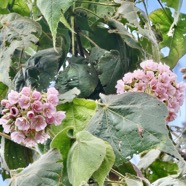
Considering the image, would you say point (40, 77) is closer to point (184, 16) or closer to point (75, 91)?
point (75, 91)

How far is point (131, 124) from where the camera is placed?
2.40ft

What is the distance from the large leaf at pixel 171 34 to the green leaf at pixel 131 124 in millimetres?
322

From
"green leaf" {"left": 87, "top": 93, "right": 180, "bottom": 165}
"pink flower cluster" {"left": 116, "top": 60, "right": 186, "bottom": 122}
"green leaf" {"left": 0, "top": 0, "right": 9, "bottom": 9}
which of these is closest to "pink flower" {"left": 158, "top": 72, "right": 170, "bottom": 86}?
"pink flower cluster" {"left": 116, "top": 60, "right": 186, "bottom": 122}

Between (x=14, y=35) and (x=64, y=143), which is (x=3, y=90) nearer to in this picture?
(x=14, y=35)

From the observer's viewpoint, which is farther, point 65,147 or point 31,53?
point 31,53

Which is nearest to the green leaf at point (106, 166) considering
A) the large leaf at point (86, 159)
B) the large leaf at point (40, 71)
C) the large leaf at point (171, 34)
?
the large leaf at point (86, 159)

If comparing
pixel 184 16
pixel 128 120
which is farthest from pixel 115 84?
pixel 184 16

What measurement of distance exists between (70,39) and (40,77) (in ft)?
0.40

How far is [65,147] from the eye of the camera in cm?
73

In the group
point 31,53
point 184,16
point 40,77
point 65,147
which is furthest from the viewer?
point 184,16

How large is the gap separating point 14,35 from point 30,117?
0.19 metres

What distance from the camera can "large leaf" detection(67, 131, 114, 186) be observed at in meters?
0.67

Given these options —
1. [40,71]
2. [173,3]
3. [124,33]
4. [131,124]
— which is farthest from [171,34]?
[131,124]

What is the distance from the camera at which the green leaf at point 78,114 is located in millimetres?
796
